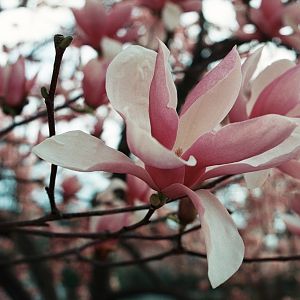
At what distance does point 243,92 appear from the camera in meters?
0.73

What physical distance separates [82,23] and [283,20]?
458mm

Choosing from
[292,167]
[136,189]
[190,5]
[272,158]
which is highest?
[272,158]

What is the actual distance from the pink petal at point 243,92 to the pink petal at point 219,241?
0.54 feet

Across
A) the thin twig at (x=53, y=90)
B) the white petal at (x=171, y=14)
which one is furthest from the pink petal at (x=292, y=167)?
the white petal at (x=171, y=14)

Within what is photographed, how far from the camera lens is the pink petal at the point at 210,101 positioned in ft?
1.92

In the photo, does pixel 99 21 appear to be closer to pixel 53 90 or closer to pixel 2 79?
pixel 2 79

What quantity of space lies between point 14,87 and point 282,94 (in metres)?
0.65

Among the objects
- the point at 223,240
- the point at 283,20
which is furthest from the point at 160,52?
the point at 283,20

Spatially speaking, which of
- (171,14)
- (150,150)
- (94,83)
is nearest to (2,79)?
(94,83)

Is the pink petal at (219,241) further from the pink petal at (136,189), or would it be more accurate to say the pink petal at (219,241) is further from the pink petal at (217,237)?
the pink petal at (136,189)

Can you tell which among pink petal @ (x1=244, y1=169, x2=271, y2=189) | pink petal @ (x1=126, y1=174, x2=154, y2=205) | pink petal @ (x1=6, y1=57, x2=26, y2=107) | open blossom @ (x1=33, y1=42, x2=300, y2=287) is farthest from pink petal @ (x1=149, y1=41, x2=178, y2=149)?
pink petal @ (x1=6, y1=57, x2=26, y2=107)

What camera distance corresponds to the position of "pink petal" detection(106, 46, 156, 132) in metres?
0.61

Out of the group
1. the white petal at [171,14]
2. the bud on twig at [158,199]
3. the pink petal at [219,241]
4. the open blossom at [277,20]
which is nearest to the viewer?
the pink petal at [219,241]

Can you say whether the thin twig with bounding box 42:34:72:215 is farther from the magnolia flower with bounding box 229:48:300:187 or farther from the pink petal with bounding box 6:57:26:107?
the pink petal with bounding box 6:57:26:107
